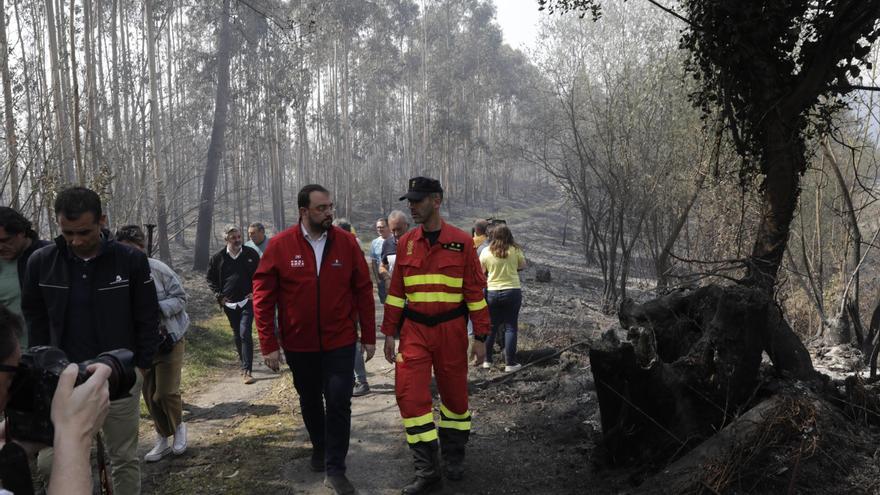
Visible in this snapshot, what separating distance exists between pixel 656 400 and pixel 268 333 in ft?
8.48

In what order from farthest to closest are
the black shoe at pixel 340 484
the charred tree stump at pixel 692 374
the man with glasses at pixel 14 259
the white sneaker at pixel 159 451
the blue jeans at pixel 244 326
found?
the blue jeans at pixel 244 326
the white sneaker at pixel 159 451
the black shoe at pixel 340 484
the man with glasses at pixel 14 259
the charred tree stump at pixel 692 374

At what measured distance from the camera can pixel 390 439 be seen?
16.6 feet

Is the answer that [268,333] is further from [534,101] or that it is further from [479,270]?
[534,101]

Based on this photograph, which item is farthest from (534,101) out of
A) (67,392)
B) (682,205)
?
(67,392)

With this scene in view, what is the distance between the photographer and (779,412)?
3084 millimetres

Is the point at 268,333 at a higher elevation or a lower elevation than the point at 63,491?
lower

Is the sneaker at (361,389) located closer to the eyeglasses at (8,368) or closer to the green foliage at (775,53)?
the green foliage at (775,53)

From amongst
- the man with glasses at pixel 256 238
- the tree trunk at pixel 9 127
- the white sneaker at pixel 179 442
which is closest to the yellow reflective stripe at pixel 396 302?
the white sneaker at pixel 179 442

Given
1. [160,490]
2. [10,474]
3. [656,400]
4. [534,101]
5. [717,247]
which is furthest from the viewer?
[534,101]

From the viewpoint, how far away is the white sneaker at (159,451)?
4680mm

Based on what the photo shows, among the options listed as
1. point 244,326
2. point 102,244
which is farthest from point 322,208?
point 244,326

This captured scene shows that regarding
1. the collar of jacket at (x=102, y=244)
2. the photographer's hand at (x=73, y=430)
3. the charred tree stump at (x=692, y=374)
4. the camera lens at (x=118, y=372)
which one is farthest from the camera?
the charred tree stump at (x=692, y=374)

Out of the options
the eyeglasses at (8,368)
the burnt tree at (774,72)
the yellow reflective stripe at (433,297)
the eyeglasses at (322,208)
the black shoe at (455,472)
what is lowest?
the black shoe at (455,472)

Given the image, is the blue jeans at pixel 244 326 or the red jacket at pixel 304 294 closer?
the red jacket at pixel 304 294
